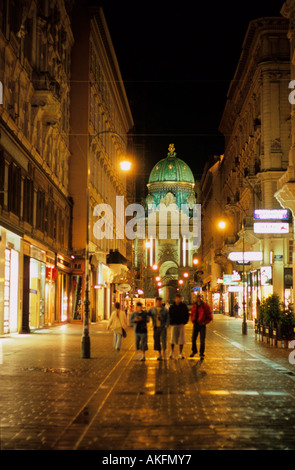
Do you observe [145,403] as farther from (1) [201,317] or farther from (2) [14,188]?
(2) [14,188]

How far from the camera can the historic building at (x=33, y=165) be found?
29.1 m

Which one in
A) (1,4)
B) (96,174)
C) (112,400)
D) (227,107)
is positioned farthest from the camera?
(227,107)

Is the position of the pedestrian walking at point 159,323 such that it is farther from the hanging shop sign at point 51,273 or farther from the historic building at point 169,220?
the historic building at point 169,220

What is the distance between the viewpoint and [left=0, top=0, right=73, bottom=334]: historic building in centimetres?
2906

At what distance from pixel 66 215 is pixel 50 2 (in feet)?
48.4

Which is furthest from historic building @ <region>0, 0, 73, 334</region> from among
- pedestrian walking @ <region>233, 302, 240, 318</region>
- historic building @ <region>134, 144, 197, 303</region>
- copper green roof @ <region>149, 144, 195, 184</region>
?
copper green roof @ <region>149, 144, 195, 184</region>

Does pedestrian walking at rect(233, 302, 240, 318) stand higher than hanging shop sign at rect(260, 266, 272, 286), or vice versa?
hanging shop sign at rect(260, 266, 272, 286)

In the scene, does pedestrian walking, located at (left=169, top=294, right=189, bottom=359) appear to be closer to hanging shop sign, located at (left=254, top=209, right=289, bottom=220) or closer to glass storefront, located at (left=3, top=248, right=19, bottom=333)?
glass storefront, located at (left=3, top=248, right=19, bottom=333)

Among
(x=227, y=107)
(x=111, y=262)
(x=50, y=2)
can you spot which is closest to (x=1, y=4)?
(x=50, y=2)

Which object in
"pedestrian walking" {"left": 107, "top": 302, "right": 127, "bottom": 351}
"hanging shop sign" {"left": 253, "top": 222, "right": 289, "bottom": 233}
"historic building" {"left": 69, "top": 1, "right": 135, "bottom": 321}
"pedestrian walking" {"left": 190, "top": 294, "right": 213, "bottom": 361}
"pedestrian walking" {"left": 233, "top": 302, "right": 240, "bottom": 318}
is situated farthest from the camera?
"pedestrian walking" {"left": 233, "top": 302, "right": 240, "bottom": 318}

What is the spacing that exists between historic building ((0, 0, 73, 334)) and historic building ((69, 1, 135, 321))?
2.21 metres

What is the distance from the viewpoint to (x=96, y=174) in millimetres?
55625

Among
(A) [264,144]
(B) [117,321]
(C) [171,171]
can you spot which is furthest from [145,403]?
(C) [171,171]
